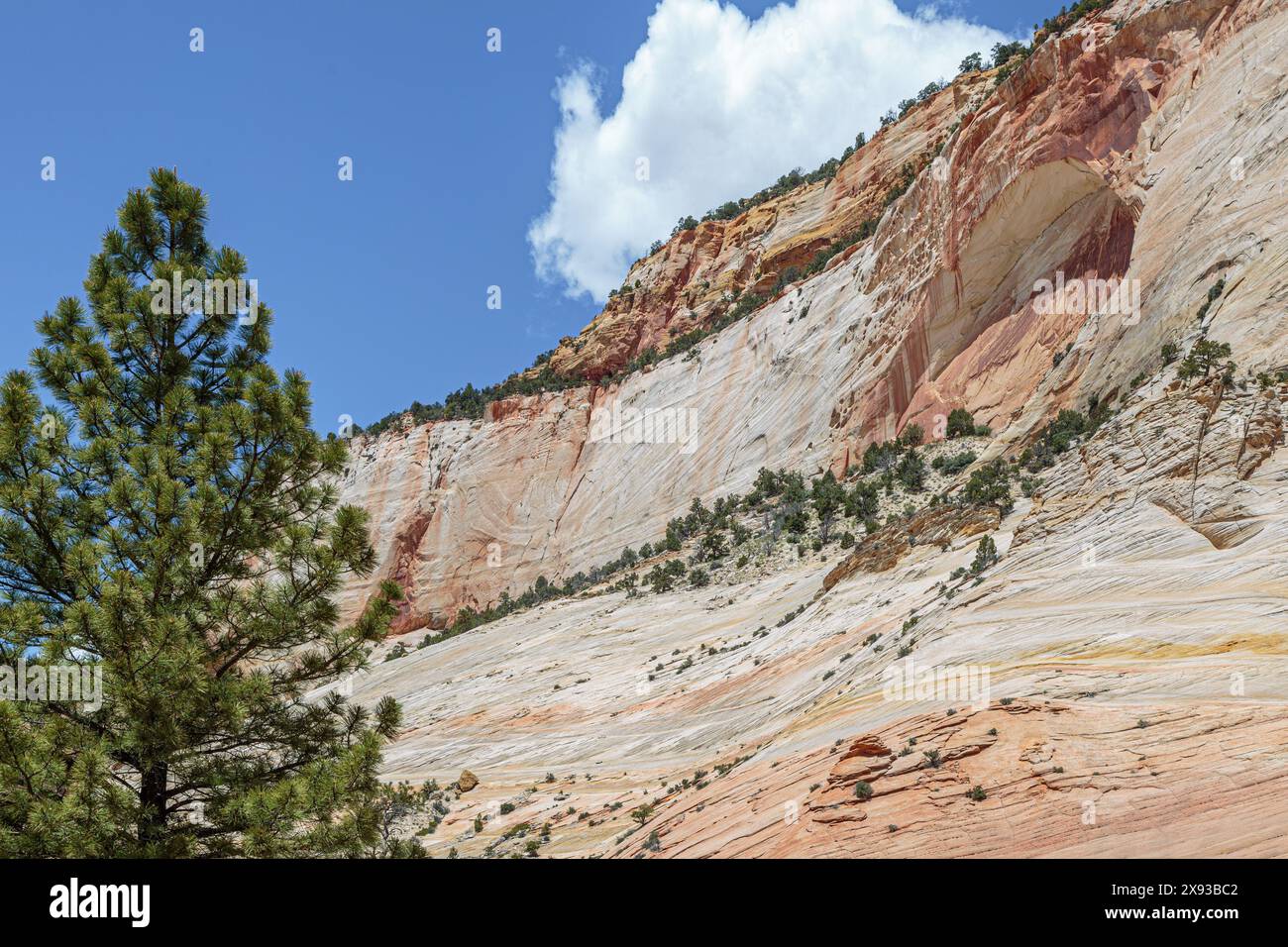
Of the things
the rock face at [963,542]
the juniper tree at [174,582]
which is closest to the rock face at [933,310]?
the rock face at [963,542]

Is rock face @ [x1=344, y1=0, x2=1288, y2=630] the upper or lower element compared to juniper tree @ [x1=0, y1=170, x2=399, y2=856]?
upper

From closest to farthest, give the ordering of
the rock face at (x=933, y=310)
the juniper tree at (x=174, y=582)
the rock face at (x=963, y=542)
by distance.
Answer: the juniper tree at (x=174, y=582) → the rock face at (x=963, y=542) → the rock face at (x=933, y=310)

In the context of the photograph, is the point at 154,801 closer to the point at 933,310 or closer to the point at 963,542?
the point at 963,542

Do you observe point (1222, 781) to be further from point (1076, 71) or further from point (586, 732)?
point (1076, 71)

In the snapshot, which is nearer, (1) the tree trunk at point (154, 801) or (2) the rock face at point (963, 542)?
(1) the tree trunk at point (154, 801)

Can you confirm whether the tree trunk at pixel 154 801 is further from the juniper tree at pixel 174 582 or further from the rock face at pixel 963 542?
Result: the rock face at pixel 963 542

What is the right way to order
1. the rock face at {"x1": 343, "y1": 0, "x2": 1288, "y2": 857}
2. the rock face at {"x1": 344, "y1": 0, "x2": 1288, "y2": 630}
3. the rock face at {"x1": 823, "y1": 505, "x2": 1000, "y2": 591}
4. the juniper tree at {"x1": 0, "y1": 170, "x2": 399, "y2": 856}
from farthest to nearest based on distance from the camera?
the rock face at {"x1": 344, "y1": 0, "x2": 1288, "y2": 630}
the rock face at {"x1": 823, "y1": 505, "x2": 1000, "y2": 591}
the rock face at {"x1": 343, "y1": 0, "x2": 1288, "y2": 857}
the juniper tree at {"x1": 0, "y1": 170, "x2": 399, "y2": 856}

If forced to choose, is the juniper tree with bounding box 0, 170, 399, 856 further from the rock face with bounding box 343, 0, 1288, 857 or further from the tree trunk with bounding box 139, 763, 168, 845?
the rock face with bounding box 343, 0, 1288, 857

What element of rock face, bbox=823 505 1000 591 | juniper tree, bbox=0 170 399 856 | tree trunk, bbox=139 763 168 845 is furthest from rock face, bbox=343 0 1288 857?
tree trunk, bbox=139 763 168 845
